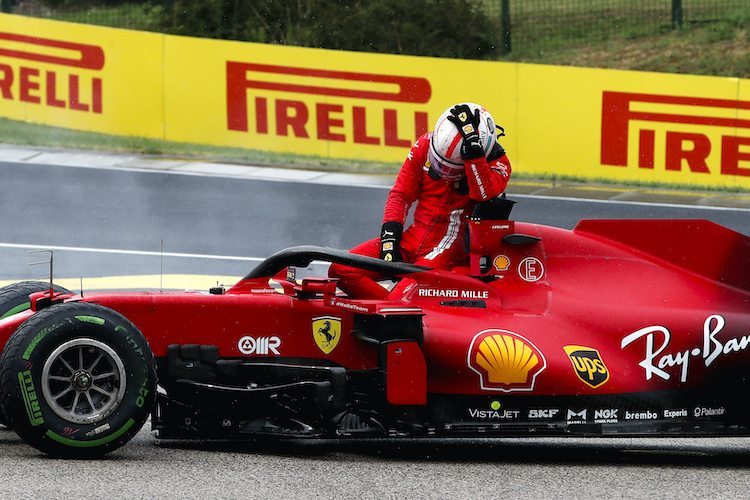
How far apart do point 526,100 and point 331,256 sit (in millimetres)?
11679

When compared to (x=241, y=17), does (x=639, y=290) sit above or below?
below

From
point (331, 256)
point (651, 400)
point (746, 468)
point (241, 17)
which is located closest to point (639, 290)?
point (651, 400)

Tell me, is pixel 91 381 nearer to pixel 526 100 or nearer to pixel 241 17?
pixel 526 100

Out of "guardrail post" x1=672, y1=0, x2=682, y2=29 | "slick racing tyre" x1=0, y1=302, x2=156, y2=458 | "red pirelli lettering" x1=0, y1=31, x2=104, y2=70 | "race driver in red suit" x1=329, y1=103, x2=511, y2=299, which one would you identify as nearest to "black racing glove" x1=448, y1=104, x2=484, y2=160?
"race driver in red suit" x1=329, y1=103, x2=511, y2=299

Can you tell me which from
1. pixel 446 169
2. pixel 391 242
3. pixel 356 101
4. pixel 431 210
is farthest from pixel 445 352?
pixel 356 101

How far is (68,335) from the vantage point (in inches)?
221

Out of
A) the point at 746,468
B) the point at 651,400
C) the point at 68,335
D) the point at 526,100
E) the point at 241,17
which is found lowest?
the point at 746,468

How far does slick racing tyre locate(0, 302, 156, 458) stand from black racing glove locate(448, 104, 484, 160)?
2.11m

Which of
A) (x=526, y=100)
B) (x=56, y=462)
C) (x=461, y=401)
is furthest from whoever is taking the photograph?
(x=526, y=100)

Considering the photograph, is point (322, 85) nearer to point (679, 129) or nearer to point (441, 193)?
point (679, 129)

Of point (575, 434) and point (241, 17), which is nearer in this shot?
point (575, 434)

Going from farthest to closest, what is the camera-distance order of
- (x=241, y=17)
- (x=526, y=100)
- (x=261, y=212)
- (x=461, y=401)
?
(x=241, y=17) → (x=526, y=100) → (x=261, y=212) → (x=461, y=401)

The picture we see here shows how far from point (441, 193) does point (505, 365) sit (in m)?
1.31

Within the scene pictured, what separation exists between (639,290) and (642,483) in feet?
3.84
